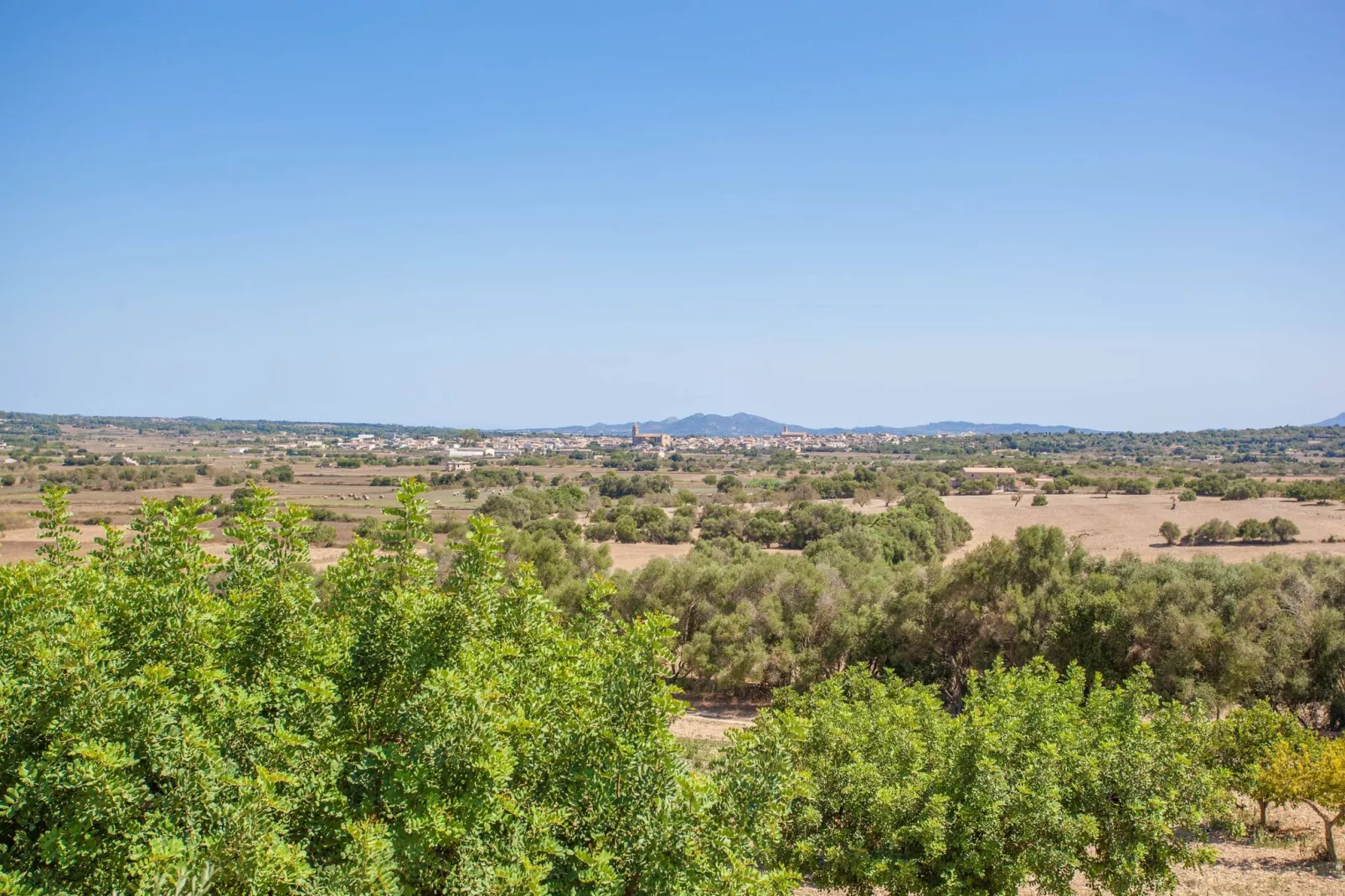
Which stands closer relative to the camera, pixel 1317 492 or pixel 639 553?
pixel 639 553

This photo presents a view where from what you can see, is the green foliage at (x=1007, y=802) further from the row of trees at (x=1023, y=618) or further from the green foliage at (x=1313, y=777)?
the row of trees at (x=1023, y=618)

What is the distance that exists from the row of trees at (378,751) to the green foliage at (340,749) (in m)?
0.03

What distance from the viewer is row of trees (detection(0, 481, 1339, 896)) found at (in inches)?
267

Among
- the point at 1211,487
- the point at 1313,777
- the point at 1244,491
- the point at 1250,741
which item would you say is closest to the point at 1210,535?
the point at 1244,491

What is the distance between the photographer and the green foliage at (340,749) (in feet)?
22.0

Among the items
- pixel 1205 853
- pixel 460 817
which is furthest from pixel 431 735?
pixel 1205 853

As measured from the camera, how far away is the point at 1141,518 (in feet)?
215

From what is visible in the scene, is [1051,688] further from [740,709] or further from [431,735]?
[740,709]

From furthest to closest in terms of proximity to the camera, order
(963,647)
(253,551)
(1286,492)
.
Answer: (1286,492) < (963,647) < (253,551)

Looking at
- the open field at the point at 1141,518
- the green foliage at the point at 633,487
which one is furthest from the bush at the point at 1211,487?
the green foliage at the point at 633,487

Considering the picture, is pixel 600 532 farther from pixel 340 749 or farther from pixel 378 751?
pixel 378 751

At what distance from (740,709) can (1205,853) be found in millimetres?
23303

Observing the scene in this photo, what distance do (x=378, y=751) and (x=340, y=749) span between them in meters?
1.08

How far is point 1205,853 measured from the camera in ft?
41.9
